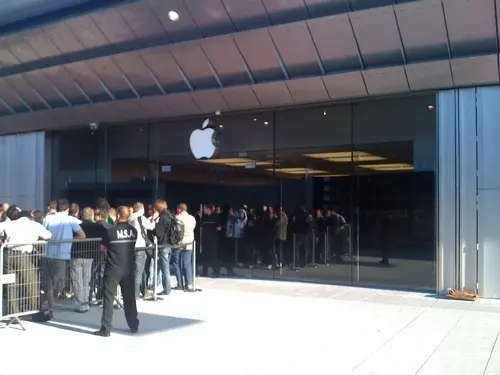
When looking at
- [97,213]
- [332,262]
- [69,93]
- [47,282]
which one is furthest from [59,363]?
[69,93]

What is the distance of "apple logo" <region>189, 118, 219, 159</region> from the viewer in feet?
48.5

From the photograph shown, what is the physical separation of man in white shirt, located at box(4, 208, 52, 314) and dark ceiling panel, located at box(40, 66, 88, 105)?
7.18 meters

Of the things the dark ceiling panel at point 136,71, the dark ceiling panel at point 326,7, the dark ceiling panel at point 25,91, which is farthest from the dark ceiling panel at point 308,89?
the dark ceiling panel at point 25,91

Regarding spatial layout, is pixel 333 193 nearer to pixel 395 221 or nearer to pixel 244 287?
pixel 395 221

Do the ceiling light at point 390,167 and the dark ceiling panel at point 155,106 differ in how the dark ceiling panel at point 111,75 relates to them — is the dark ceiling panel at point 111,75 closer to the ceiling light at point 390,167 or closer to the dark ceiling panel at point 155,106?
the dark ceiling panel at point 155,106

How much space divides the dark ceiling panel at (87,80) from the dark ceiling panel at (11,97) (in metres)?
2.76

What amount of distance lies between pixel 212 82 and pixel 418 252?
607cm

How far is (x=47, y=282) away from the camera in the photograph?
9016 millimetres

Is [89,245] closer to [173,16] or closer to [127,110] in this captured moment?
[173,16]

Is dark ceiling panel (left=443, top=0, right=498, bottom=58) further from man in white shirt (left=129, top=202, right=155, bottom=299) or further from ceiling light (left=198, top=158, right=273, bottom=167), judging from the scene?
man in white shirt (left=129, top=202, right=155, bottom=299)

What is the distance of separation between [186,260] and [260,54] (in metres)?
4.69

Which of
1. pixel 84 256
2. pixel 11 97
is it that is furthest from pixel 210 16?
pixel 11 97

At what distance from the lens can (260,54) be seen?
12414 millimetres

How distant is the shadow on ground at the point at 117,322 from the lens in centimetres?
829
